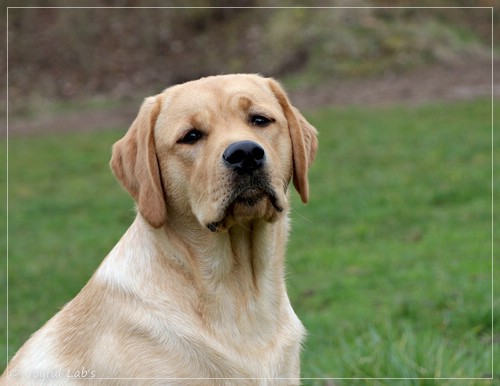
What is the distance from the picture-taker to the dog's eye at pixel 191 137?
3.96 metres

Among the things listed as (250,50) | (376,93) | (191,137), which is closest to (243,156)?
(191,137)

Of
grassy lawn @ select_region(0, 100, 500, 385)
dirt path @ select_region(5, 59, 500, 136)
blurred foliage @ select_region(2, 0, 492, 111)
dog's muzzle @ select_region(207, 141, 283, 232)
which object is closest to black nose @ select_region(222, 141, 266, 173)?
dog's muzzle @ select_region(207, 141, 283, 232)

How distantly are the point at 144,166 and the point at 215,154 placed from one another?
39 cm

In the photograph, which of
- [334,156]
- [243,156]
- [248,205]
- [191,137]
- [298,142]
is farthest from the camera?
[334,156]

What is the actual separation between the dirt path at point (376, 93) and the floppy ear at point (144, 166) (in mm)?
12538

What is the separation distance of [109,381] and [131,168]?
3.17 ft

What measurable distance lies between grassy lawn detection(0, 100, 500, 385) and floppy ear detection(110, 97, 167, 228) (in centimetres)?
83

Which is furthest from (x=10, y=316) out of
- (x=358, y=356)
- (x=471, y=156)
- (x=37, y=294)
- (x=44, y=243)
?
(x=471, y=156)

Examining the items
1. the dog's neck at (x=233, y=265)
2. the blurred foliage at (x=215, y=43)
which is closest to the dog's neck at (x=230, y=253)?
the dog's neck at (x=233, y=265)

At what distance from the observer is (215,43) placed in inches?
784

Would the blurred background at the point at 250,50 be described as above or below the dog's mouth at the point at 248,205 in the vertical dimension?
below

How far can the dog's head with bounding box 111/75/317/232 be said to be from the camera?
378cm

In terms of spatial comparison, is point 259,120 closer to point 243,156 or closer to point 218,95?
point 218,95

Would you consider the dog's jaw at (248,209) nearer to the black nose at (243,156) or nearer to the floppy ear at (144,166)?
the black nose at (243,156)
